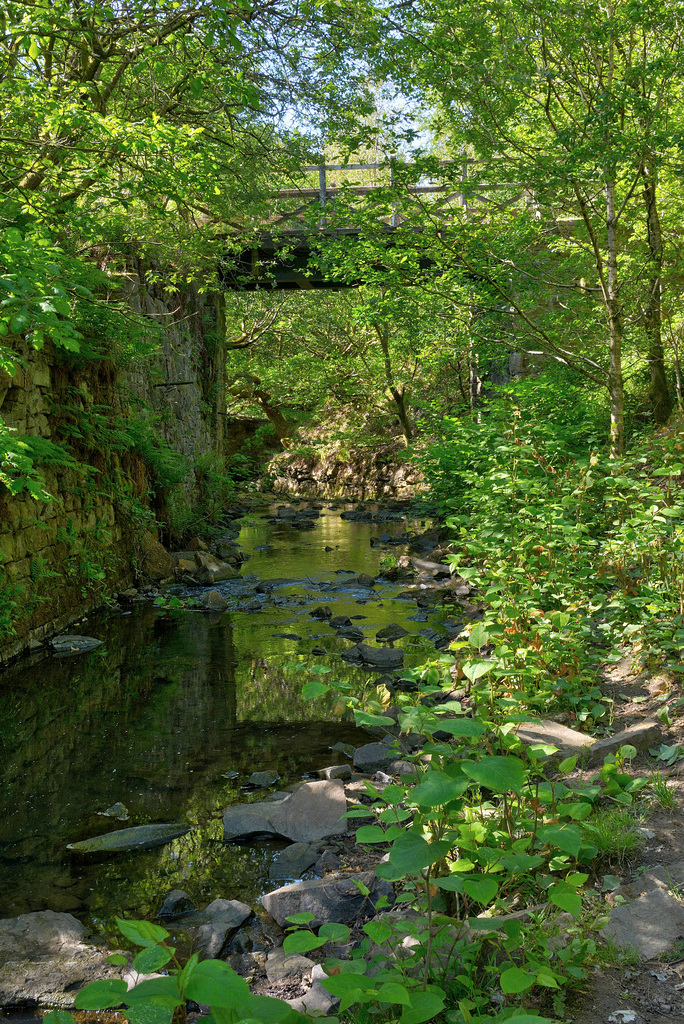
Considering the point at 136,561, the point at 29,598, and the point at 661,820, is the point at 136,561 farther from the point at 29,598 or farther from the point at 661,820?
the point at 661,820

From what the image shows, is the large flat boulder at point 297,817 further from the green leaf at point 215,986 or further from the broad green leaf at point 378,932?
the green leaf at point 215,986

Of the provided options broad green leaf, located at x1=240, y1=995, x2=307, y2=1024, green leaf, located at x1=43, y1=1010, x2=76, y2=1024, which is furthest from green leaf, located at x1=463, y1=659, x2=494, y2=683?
green leaf, located at x1=43, y1=1010, x2=76, y2=1024

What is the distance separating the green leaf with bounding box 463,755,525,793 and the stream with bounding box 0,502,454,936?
0.76 meters

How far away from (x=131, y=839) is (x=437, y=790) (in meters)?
2.27

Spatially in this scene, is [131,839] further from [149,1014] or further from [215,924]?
[149,1014]

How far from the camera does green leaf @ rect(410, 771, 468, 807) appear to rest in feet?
6.09

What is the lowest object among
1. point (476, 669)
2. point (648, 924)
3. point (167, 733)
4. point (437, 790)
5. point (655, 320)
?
point (167, 733)

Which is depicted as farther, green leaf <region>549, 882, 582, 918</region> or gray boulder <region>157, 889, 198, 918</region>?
gray boulder <region>157, 889, 198, 918</region>

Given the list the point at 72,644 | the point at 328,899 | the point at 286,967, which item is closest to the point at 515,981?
the point at 286,967

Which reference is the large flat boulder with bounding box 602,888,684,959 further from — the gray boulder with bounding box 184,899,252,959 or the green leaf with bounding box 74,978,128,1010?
the green leaf with bounding box 74,978,128,1010

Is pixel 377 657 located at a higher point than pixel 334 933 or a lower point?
lower

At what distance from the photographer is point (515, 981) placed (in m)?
1.79

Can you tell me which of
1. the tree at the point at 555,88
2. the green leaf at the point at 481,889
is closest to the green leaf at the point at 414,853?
the green leaf at the point at 481,889

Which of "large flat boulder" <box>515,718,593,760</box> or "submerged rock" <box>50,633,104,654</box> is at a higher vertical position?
"large flat boulder" <box>515,718,593,760</box>
